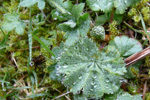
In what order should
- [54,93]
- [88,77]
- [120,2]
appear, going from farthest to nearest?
[54,93]
[120,2]
[88,77]

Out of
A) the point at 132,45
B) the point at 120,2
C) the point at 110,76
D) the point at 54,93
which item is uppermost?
the point at 120,2

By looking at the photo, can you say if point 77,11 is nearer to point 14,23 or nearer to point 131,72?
point 14,23

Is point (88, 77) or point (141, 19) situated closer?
point (88, 77)

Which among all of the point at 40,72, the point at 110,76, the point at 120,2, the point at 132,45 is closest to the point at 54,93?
the point at 40,72

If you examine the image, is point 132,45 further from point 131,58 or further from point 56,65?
point 56,65

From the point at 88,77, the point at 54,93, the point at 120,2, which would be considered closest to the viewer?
the point at 88,77

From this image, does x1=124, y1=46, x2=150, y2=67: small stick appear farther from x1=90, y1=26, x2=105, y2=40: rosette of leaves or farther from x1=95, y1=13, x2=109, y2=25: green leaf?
x1=95, y1=13, x2=109, y2=25: green leaf

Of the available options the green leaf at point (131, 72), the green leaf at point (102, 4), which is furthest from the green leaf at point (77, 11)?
the green leaf at point (131, 72)
